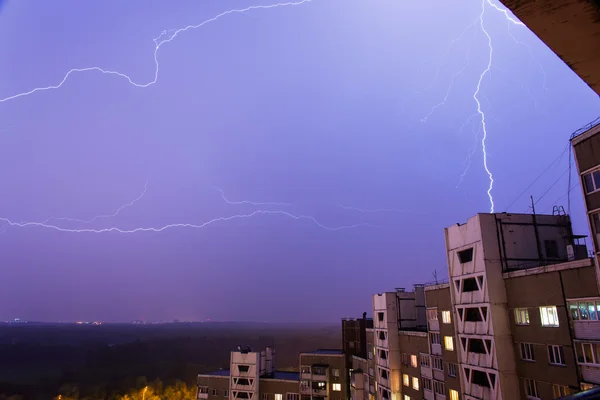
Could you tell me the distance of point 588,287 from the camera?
18.0m

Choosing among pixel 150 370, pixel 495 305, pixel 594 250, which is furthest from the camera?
pixel 150 370

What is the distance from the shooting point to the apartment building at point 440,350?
28192 millimetres

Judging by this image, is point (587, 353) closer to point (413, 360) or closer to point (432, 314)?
point (432, 314)

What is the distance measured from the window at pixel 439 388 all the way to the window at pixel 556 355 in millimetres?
11809

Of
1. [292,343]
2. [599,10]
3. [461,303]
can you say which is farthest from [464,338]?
[292,343]

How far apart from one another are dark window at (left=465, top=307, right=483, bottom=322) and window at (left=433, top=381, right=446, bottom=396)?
747 cm

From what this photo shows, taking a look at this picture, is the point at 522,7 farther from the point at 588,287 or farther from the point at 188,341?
the point at 188,341

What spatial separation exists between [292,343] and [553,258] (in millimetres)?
184004

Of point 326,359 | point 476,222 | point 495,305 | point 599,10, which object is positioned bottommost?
point 326,359

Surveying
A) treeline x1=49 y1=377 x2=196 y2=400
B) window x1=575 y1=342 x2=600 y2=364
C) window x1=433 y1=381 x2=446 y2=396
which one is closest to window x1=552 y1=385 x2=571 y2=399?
window x1=575 y1=342 x2=600 y2=364

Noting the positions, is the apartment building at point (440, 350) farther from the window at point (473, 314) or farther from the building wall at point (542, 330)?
the building wall at point (542, 330)

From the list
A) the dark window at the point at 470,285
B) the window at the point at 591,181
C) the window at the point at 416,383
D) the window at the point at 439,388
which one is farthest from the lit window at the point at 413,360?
the window at the point at 591,181

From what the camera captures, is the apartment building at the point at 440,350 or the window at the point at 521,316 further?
the apartment building at the point at 440,350

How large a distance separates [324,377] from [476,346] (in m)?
30.0
